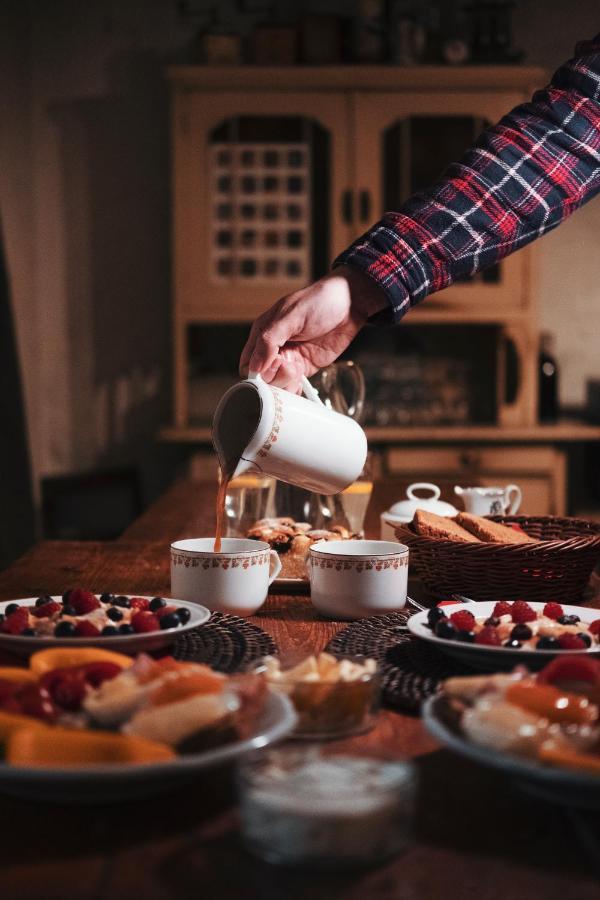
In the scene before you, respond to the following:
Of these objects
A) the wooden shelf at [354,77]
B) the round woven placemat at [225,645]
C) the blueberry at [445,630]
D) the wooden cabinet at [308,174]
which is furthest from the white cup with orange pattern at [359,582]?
the wooden shelf at [354,77]

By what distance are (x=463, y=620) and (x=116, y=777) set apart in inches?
16.7

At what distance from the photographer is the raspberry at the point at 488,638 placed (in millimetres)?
840

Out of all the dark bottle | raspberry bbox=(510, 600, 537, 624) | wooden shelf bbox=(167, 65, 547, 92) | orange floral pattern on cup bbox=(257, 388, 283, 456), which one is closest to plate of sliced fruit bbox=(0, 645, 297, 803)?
raspberry bbox=(510, 600, 537, 624)

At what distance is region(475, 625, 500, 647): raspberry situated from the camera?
33.1 inches

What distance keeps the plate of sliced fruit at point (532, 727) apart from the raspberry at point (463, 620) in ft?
0.73

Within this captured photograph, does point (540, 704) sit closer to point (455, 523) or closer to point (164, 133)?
point (455, 523)

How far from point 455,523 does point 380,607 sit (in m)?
0.27

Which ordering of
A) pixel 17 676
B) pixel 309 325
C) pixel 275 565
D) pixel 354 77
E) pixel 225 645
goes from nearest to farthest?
pixel 17 676
pixel 225 645
pixel 275 565
pixel 309 325
pixel 354 77

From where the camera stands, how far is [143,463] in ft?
13.7

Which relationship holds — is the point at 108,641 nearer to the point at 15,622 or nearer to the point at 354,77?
the point at 15,622

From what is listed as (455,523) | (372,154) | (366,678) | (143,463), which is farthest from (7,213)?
(366,678)

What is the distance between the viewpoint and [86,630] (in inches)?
34.3

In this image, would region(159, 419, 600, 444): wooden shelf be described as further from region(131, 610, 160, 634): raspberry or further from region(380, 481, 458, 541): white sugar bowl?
region(131, 610, 160, 634): raspberry

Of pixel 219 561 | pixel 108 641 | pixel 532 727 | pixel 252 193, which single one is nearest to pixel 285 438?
pixel 219 561
